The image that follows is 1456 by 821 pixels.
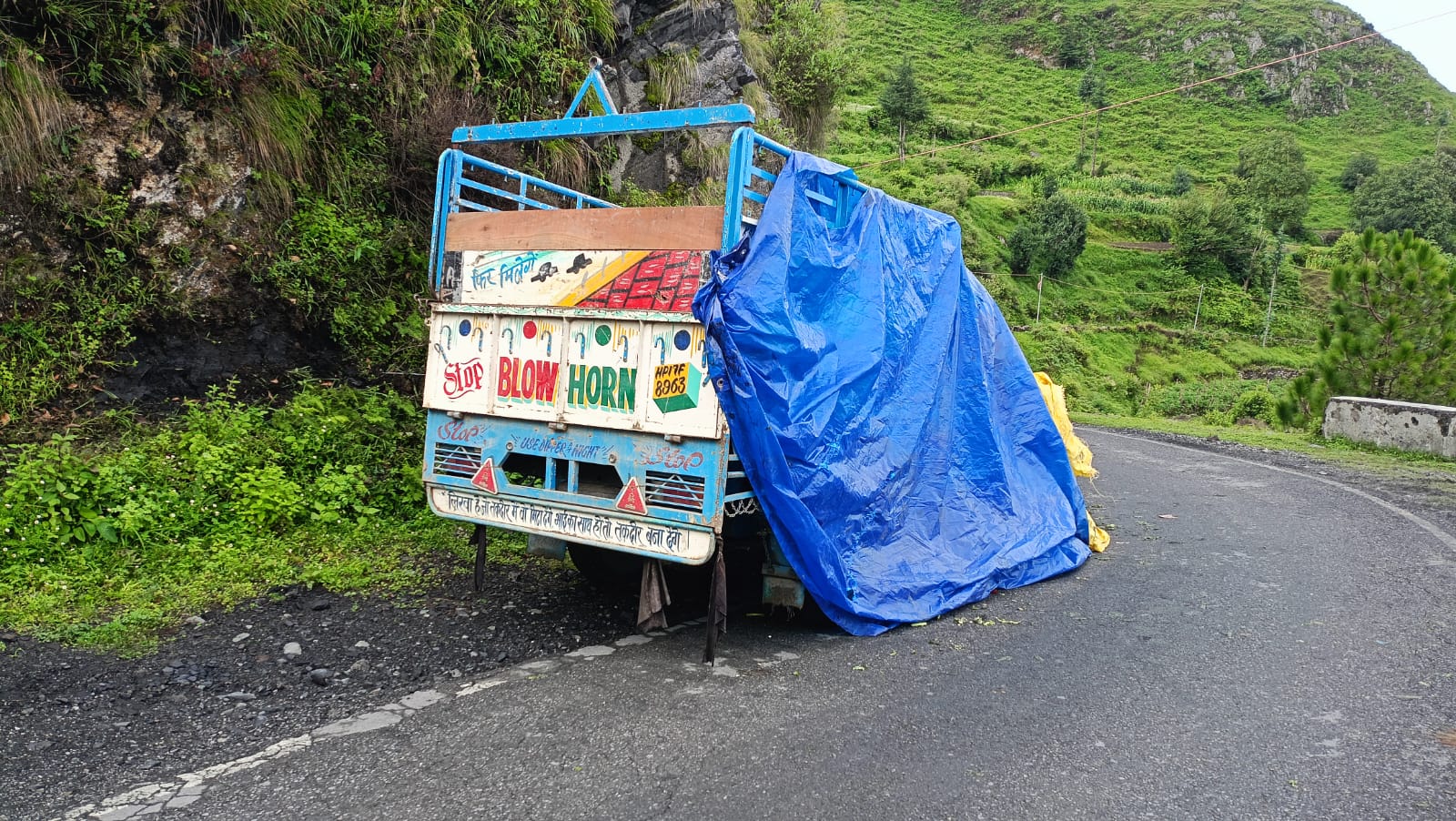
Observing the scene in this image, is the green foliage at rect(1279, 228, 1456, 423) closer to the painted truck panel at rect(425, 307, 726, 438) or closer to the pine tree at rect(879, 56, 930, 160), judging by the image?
the painted truck panel at rect(425, 307, 726, 438)

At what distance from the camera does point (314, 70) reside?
25.6ft

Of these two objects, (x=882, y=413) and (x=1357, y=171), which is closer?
(x=882, y=413)

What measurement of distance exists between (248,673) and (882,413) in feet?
11.2

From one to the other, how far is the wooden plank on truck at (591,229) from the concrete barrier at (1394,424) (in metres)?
13.9

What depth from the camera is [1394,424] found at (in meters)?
Result: 14.5

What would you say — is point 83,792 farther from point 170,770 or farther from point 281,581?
point 281,581

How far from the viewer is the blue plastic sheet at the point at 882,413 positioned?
439 centimetres

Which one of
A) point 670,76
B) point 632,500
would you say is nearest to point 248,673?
point 632,500

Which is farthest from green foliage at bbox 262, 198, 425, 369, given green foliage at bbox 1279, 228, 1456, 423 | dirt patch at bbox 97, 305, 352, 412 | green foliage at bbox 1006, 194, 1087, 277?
green foliage at bbox 1006, 194, 1087, 277

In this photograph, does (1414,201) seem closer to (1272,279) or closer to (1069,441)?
(1272,279)

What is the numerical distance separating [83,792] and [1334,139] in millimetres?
112414

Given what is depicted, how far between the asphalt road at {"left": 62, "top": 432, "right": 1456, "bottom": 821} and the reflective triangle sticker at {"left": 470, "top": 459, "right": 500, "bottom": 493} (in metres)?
1.02

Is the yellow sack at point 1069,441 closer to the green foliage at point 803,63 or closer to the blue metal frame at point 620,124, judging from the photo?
the blue metal frame at point 620,124

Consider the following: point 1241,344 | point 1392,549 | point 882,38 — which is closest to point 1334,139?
point 882,38
